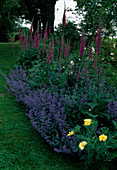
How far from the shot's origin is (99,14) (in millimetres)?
7648

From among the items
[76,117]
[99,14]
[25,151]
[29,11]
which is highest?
[29,11]

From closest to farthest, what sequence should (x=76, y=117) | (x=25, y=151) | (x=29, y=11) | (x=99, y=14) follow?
(x=25, y=151) → (x=76, y=117) → (x=99, y=14) → (x=29, y=11)

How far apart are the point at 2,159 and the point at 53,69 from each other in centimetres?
268

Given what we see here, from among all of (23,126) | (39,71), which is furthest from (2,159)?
(39,71)

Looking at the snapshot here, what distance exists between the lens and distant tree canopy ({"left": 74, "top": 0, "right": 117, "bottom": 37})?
760cm

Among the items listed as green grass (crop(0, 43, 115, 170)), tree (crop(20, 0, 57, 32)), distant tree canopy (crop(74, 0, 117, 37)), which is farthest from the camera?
tree (crop(20, 0, 57, 32))

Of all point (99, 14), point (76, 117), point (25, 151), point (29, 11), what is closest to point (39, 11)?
point (29, 11)

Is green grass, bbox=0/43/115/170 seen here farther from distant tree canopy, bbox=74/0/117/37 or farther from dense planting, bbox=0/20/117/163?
distant tree canopy, bbox=74/0/117/37

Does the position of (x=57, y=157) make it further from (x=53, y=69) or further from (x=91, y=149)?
(x=53, y=69)

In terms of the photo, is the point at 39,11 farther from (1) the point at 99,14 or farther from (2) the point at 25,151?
(2) the point at 25,151

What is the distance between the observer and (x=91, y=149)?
8.46 feet

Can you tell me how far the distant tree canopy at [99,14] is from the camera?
760cm

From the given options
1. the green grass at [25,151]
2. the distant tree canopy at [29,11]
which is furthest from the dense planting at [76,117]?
the distant tree canopy at [29,11]

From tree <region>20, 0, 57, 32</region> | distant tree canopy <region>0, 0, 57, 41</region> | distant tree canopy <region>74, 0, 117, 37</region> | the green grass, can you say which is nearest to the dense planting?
the green grass
